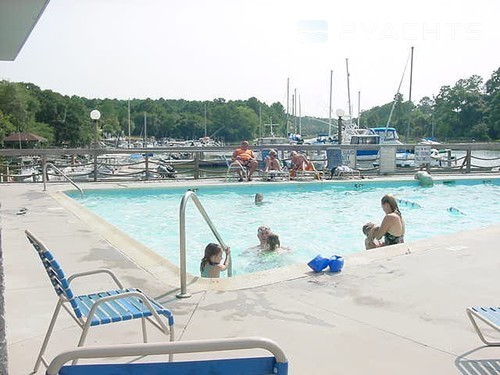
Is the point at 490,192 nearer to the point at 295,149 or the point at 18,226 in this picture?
the point at 295,149

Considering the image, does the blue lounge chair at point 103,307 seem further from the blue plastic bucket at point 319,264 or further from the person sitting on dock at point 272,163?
the person sitting on dock at point 272,163

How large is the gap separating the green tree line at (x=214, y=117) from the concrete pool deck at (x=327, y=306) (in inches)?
1558

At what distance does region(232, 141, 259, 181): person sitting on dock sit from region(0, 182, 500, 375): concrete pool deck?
8732mm

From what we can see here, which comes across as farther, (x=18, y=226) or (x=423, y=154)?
(x=423, y=154)

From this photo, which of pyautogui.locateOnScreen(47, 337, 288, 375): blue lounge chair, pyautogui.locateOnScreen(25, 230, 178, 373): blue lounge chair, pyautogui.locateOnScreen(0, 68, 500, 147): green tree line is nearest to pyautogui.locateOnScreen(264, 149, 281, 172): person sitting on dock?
pyautogui.locateOnScreen(25, 230, 178, 373): blue lounge chair

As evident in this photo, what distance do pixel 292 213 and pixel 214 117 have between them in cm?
10705

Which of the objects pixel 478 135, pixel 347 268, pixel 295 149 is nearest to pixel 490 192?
pixel 295 149

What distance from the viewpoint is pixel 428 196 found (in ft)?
A: 42.8

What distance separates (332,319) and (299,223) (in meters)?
6.77

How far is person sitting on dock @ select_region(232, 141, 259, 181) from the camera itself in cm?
1440

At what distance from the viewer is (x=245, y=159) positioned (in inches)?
579

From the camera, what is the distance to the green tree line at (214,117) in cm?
6279

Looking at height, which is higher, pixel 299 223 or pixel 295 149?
pixel 295 149

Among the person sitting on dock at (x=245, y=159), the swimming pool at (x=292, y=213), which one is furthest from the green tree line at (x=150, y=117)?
the swimming pool at (x=292, y=213)
